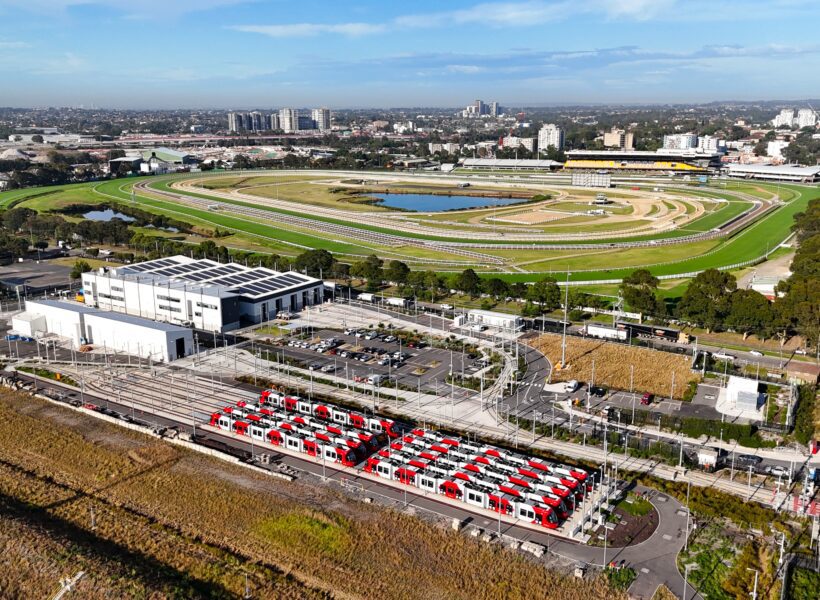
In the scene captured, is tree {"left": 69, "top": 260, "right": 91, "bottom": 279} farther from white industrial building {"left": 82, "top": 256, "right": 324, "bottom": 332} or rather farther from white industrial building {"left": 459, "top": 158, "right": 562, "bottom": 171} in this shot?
white industrial building {"left": 459, "top": 158, "right": 562, "bottom": 171}

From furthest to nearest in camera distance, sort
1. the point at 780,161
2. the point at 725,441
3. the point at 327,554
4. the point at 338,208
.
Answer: the point at 780,161
the point at 338,208
the point at 725,441
the point at 327,554

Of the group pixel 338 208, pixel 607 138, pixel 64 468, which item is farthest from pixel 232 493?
pixel 607 138

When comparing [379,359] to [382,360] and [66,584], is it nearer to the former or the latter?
[382,360]

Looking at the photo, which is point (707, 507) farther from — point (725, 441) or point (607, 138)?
point (607, 138)

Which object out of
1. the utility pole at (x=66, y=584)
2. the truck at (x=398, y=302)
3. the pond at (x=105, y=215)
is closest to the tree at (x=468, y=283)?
the truck at (x=398, y=302)

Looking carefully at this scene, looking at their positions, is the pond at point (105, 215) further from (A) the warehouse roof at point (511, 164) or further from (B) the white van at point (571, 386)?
(A) the warehouse roof at point (511, 164)
